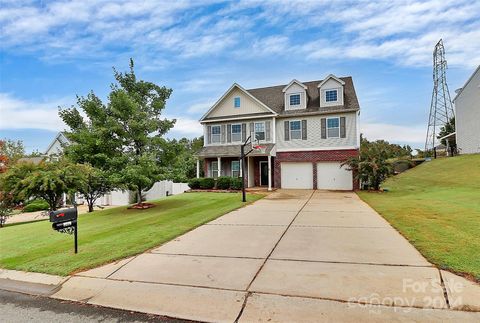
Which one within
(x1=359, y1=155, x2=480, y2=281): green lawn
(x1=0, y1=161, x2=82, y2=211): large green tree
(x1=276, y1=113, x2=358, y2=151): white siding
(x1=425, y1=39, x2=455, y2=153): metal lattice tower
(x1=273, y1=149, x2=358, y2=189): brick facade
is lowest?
(x1=359, y1=155, x2=480, y2=281): green lawn

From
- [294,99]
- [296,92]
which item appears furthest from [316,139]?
[296,92]

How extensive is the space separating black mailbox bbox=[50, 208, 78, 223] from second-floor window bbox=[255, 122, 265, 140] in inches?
664

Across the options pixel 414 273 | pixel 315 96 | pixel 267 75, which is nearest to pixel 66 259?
pixel 414 273

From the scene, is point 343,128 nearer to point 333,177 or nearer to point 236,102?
point 333,177

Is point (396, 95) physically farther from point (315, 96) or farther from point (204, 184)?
point (204, 184)

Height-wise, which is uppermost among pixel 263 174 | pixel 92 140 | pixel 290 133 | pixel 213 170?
pixel 290 133

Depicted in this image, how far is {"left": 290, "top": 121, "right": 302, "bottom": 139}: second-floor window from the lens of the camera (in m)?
21.0

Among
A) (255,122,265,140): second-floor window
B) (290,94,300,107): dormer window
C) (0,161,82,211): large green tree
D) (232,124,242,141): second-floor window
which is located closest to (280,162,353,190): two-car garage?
(255,122,265,140): second-floor window

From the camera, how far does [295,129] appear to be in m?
21.1

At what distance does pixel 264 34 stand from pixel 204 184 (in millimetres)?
11001

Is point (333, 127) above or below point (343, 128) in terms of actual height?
above

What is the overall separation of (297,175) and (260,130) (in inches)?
177

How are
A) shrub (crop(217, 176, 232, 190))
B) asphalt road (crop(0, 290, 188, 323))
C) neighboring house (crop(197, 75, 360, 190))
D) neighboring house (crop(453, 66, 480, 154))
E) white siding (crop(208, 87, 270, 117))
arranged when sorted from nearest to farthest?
asphalt road (crop(0, 290, 188, 323)) < shrub (crop(217, 176, 232, 190)) < neighboring house (crop(197, 75, 360, 190)) < white siding (crop(208, 87, 270, 117)) < neighboring house (crop(453, 66, 480, 154))

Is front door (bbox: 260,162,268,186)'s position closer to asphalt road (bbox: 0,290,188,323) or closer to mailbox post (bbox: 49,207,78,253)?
mailbox post (bbox: 49,207,78,253)
